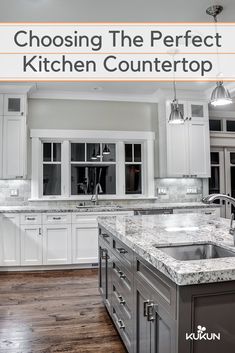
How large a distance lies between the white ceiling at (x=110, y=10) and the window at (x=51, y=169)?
2.36m

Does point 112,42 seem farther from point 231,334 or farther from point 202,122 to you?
point 231,334

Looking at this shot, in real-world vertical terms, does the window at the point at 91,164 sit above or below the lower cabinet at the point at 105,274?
above

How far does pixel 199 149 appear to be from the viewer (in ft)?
16.9

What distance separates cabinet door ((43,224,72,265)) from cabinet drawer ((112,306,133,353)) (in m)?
2.00

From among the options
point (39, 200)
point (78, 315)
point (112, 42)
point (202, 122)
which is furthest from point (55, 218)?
point (202, 122)

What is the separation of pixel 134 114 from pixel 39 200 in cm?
227

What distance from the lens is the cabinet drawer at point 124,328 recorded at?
1.97 m

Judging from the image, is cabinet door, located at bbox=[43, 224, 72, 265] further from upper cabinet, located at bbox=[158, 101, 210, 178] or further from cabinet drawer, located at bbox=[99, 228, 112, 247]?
upper cabinet, located at bbox=[158, 101, 210, 178]

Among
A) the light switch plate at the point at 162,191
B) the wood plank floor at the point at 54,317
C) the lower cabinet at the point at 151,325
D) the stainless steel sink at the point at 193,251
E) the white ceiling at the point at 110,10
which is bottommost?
the wood plank floor at the point at 54,317

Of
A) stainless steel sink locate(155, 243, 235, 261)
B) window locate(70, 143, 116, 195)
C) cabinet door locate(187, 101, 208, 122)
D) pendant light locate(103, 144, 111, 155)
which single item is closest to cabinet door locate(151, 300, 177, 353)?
stainless steel sink locate(155, 243, 235, 261)

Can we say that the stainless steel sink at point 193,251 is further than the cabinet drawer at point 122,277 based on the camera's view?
No

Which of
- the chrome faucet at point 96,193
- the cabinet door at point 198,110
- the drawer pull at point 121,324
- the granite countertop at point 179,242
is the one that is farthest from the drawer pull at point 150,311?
the cabinet door at point 198,110

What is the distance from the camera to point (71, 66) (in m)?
3.85

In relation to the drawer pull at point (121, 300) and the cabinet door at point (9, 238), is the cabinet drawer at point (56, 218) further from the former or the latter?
the drawer pull at point (121, 300)
